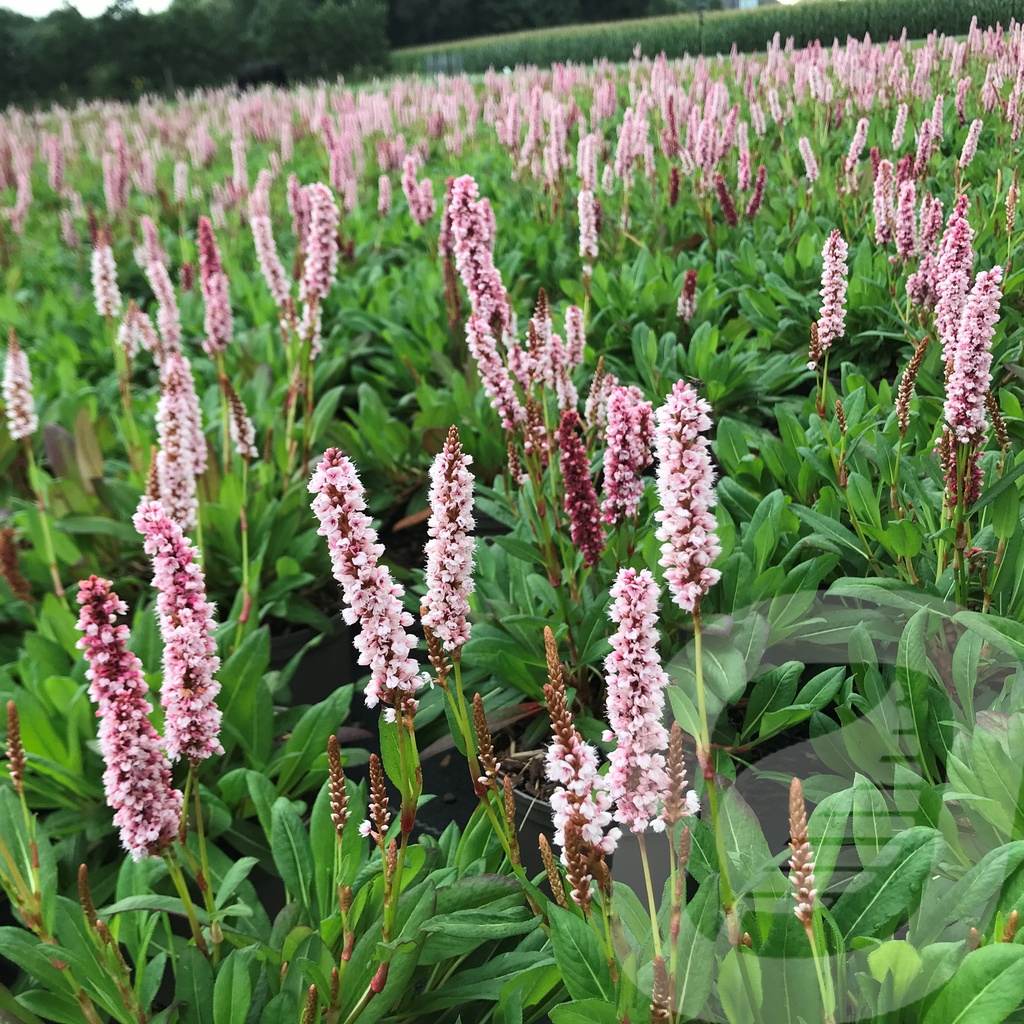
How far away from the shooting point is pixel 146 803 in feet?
4.29

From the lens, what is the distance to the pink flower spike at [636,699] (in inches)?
36.0

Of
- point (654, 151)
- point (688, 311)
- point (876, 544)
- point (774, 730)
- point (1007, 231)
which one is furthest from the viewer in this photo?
point (654, 151)

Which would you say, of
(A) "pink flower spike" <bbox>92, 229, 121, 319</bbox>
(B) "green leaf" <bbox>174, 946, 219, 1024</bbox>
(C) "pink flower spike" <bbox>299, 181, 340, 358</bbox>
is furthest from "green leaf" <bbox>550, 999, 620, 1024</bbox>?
(A) "pink flower spike" <bbox>92, 229, 121, 319</bbox>

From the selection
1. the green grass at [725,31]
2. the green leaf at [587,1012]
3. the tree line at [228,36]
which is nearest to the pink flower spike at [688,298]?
the green grass at [725,31]

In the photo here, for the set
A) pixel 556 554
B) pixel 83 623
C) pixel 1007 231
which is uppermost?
pixel 1007 231

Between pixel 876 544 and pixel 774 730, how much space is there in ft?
1.92

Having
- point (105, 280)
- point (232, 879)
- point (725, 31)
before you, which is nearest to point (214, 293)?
point (105, 280)

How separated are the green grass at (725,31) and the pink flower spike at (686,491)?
4.98ft

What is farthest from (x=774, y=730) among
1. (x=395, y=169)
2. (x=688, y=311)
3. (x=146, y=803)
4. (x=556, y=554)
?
(x=395, y=169)

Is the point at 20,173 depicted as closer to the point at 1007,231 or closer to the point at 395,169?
the point at 395,169

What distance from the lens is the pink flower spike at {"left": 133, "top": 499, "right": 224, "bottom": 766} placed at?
1249 millimetres

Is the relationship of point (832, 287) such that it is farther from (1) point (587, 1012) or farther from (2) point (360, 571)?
(1) point (587, 1012)

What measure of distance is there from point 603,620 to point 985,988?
113cm

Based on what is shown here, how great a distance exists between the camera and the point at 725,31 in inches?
95.2
